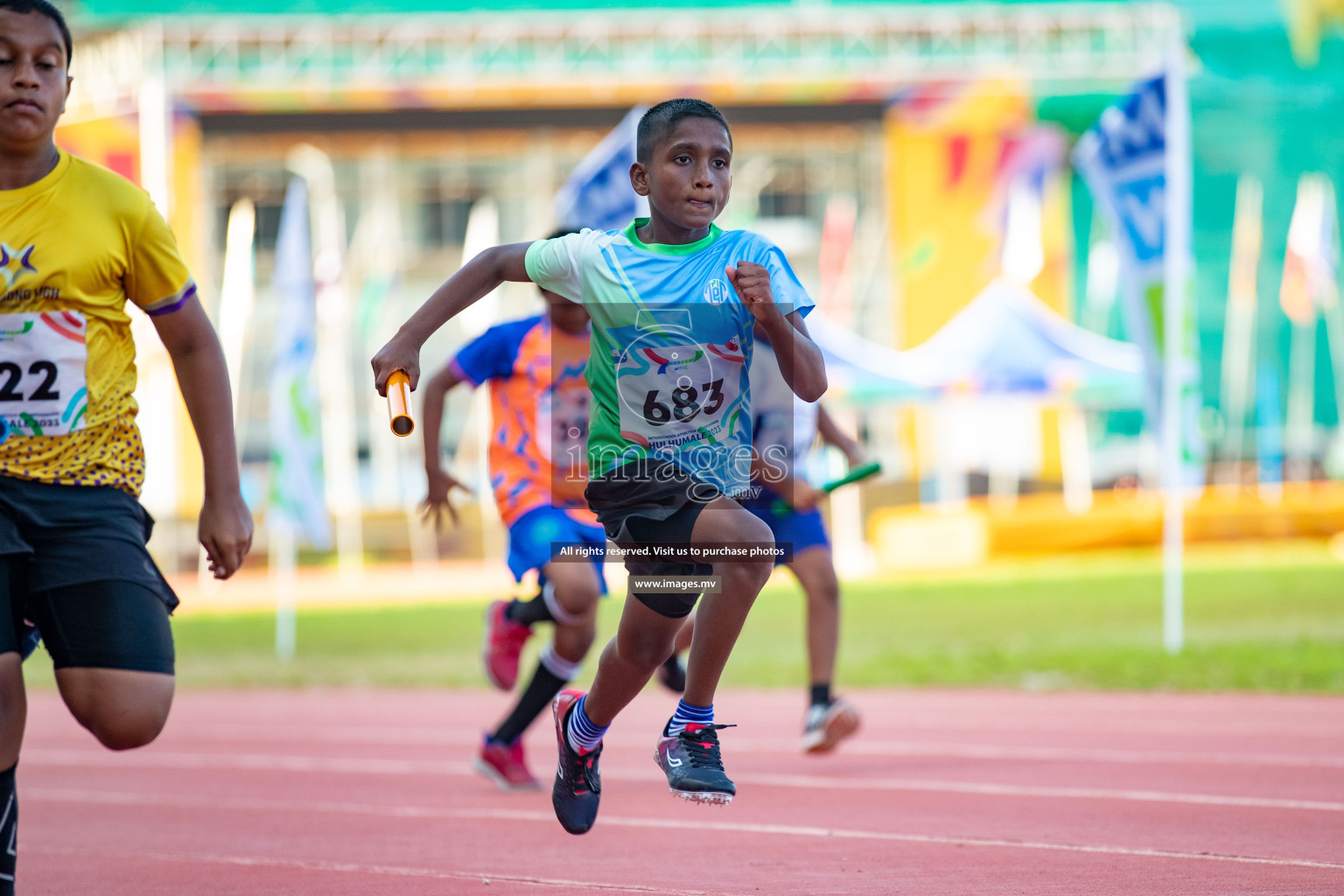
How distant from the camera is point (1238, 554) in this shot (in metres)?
24.1

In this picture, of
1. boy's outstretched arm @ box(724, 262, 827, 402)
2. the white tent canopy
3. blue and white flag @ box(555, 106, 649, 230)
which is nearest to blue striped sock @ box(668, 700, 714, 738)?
boy's outstretched arm @ box(724, 262, 827, 402)

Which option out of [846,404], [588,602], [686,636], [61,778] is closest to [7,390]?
[588,602]

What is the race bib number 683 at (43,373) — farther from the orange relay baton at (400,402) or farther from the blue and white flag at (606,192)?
the blue and white flag at (606,192)

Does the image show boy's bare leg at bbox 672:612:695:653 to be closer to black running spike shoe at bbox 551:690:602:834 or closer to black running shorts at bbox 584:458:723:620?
black running spike shoe at bbox 551:690:602:834

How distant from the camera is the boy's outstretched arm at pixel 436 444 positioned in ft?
21.0

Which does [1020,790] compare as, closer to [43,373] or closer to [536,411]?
[536,411]

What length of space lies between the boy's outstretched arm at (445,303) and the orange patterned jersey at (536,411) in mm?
2181

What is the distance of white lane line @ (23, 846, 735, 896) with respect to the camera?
421 centimetres

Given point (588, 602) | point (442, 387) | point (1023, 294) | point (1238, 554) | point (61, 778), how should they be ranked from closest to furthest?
point (588, 602) < point (442, 387) < point (61, 778) < point (1238, 554) < point (1023, 294)

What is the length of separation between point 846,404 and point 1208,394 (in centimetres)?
1466

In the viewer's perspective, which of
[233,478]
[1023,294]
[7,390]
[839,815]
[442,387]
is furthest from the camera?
[1023,294]

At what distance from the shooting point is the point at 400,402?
3.75m

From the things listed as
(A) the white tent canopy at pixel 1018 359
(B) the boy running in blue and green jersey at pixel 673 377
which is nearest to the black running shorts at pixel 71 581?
(B) the boy running in blue and green jersey at pixel 673 377

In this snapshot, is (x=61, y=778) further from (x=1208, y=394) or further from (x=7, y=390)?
(x=1208, y=394)
